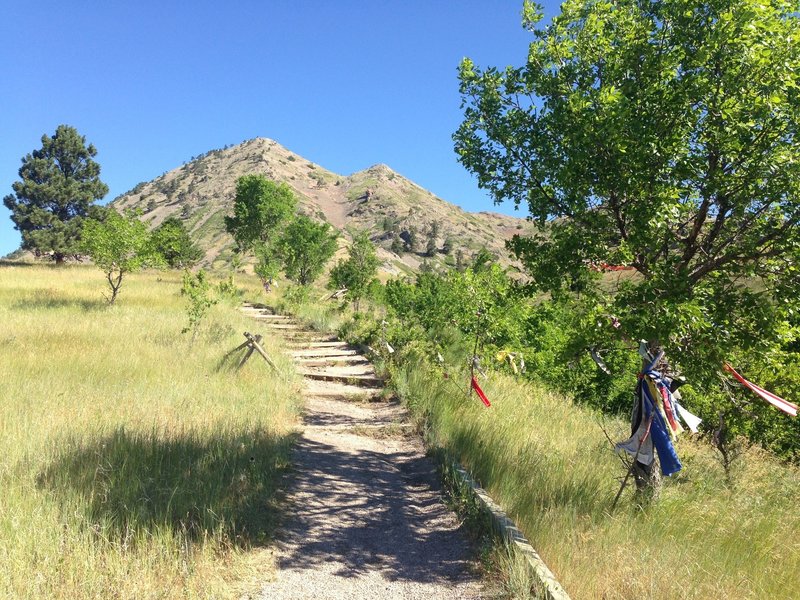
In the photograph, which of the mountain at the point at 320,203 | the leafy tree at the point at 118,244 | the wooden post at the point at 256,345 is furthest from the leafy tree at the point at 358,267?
the mountain at the point at 320,203

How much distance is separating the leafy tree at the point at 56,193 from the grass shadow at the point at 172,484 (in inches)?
1640

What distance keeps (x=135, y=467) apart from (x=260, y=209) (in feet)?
123

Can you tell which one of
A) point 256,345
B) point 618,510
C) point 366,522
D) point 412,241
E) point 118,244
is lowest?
point 366,522

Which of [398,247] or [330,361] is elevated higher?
[398,247]

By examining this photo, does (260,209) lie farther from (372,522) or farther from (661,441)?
(661,441)

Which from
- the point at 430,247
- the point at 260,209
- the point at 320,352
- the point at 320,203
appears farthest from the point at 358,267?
the point at 320,203

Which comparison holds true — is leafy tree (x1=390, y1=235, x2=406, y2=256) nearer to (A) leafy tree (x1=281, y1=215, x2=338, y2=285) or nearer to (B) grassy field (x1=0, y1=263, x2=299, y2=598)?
(A) leafy tree (x1=281, y1=215, x2=338, y2=285)

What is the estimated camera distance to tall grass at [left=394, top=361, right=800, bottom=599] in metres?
3.54

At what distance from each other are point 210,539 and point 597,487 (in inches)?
148

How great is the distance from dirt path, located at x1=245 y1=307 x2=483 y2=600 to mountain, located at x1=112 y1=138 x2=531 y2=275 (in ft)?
298

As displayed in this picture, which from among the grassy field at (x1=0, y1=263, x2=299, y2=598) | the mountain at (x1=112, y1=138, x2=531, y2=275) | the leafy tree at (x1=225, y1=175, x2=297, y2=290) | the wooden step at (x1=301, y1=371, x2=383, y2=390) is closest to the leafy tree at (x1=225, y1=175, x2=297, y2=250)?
the leafy tree at (x1=225, y1=175, x2=297, y2=290)

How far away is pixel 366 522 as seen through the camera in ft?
16.9

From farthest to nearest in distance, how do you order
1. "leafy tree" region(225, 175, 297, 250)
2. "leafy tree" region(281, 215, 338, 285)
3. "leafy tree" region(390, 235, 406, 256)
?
"leafy tree" region(390, 235, 406, 256), "leafy tree" region(225, 175, 297, 250), "leafy tree" region(281, 215, 338, 285)

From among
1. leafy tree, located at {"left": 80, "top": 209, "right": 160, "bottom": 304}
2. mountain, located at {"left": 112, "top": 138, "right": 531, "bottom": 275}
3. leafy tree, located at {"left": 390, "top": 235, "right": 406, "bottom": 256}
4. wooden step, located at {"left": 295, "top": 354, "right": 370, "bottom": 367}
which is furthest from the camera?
leafy tree, located at {"left": 390, "top": 235, "right": 406, "bottom": 256}
